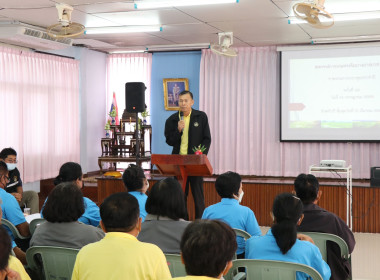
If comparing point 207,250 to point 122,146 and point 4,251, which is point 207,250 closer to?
point 4,251

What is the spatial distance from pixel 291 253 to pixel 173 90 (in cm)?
725

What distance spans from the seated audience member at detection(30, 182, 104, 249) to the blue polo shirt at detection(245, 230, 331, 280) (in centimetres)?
92

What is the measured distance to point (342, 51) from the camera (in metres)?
8.38

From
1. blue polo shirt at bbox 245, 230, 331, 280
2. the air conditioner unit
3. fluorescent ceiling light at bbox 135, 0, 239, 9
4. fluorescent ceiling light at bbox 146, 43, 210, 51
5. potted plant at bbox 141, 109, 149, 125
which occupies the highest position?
fluorescent ceiling light at bbox 146, 43, 210, 51

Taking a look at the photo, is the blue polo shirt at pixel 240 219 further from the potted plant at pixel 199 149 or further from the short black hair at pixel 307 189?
the potted plant at pixel 199 149

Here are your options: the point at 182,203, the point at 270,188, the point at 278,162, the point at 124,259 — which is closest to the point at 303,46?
the point at 278,162

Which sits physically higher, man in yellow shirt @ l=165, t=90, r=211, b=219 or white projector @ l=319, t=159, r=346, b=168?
man in yellow shirt @ l=165, t=90, r=211, b=219

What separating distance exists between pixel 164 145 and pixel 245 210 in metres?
6.33

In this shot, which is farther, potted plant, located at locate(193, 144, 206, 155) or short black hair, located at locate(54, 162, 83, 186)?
potted plant, located at locate(193, 144, 206, 155)

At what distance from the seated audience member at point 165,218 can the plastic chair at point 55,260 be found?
396mm

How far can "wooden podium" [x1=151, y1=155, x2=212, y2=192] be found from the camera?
17.4 ft

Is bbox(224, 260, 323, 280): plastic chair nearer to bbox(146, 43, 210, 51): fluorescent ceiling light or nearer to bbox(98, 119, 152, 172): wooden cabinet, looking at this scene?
bbox(146, 43, 210, 51): fluorescent ceiling light

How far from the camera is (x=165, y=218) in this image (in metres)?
2.90

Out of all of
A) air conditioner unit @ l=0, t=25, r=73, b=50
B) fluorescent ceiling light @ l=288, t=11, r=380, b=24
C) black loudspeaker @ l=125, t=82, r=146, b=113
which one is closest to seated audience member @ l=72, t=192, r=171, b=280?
fluorescent ceiling light @ l=288, t=11, r=380, b=24
